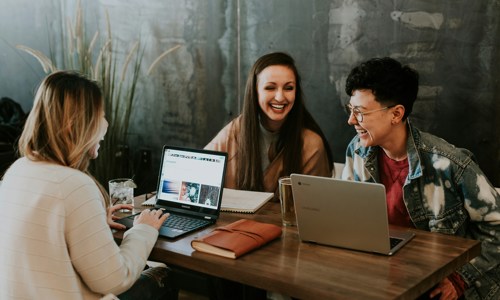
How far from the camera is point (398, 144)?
7.62ft

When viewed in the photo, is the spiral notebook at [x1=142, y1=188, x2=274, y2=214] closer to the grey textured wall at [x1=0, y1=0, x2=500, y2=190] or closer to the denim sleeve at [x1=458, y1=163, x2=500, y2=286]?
the denim sleeve at [x1=458, y1=163, x2=500, y2=286]

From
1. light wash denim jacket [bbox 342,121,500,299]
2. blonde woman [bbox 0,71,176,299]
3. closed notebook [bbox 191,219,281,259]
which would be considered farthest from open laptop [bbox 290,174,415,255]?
blonde woman [bbox 0,71,176,299]

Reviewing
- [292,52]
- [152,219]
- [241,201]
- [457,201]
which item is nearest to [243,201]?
[241,201]

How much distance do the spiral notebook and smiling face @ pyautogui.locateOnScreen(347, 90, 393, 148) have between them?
43cm

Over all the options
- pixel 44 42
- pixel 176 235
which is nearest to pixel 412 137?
pixel 176 235

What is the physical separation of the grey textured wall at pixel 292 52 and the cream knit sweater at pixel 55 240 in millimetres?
1775

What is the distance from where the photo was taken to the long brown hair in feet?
9.09

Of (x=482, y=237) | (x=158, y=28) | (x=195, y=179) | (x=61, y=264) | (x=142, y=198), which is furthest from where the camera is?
(x=158, y=28)

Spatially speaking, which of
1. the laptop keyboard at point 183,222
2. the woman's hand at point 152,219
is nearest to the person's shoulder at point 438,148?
the laptop keyboard at point 183,222

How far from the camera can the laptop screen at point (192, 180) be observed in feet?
7.41

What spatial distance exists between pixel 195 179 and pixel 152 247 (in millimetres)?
447

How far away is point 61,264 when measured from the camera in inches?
65.2

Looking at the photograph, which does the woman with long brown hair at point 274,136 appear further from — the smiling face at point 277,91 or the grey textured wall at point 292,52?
the grey textured wall at point 292,52

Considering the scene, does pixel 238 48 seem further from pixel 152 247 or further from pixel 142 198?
pixel 152 247
